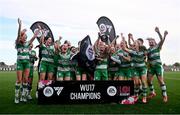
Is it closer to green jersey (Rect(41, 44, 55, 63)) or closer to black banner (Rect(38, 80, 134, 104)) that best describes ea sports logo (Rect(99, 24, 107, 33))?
green jersey (Rect(41, 44, 55, 63))

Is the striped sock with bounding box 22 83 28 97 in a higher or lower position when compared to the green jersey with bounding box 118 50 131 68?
lower

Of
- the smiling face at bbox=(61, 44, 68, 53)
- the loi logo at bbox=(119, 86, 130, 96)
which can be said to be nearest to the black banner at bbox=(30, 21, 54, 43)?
the smiling face at bbox=(61, 44, 68, 53)

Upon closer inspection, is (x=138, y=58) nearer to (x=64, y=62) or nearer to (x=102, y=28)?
(x=102, y=28)

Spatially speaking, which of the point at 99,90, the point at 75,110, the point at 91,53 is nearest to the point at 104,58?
the point at 91,53

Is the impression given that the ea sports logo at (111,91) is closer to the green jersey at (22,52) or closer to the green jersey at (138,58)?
the green jersey at (138,58)

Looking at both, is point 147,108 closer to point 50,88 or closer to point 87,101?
point 87,101

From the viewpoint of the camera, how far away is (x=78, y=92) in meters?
12.0

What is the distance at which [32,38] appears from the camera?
12.6 meters

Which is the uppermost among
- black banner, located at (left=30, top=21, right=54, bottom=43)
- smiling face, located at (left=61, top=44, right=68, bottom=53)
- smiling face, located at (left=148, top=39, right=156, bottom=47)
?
black banner, located at (left=30, top=21, right=54, bottom=43)

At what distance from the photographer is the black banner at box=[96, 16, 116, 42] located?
14797 mm

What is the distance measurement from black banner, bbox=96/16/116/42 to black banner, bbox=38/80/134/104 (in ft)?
10.0

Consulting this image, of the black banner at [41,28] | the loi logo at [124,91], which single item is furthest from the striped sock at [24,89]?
the loi logo at [124,91]

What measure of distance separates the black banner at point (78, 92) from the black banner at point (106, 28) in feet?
10.0

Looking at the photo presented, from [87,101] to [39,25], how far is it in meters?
4.03
